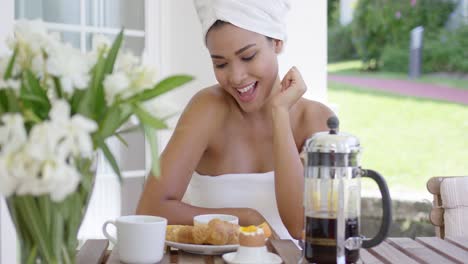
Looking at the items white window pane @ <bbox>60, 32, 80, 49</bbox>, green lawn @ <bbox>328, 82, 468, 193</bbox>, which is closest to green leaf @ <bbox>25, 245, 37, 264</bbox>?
white window pane @ <bbox>60, 32, 80, 49</bbox>

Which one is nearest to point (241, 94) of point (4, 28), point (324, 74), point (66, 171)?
point (4, 28)

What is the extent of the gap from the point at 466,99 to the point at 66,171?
450 inches

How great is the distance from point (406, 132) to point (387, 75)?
63.1 inches

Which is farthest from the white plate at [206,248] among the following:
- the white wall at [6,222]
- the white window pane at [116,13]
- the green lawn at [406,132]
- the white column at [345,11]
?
the white column at [345,11]

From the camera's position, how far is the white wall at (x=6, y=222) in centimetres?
279

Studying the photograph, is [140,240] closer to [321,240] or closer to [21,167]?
[321,240]

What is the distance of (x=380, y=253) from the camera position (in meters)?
1.72

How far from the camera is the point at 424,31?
12844 mm

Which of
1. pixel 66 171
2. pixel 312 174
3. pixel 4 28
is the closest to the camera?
pixel 66 171

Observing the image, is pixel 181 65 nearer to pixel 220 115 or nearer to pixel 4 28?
pixel 4 28

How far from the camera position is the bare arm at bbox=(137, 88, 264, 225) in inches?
79.4

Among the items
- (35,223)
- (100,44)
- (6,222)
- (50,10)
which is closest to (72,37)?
(50,10)

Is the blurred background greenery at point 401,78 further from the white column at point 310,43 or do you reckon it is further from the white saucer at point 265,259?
the white saucer at point 265,259

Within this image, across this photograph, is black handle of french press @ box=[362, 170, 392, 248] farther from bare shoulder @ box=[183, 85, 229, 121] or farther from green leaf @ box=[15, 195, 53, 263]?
bare shoulder @ box=[183, 85, 229, 121]
